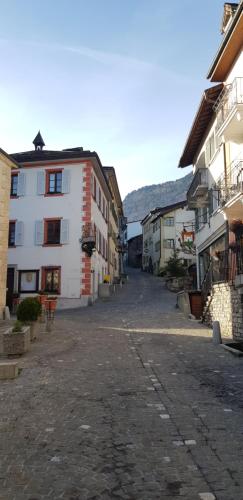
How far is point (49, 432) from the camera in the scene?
537 centimetres

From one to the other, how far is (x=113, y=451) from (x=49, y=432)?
1074mm

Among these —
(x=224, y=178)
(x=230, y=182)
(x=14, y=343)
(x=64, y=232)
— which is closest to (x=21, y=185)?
(x=64, y=232)

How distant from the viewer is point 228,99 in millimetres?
15859

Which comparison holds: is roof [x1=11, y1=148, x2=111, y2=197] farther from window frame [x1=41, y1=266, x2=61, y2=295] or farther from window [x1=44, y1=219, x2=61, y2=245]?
window frame [x1=41, y1=266, x2=61, y2=295]

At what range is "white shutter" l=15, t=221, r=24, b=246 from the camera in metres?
26.9

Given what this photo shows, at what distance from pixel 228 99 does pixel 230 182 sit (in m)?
3.18

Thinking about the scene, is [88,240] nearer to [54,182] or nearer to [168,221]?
[54,182]

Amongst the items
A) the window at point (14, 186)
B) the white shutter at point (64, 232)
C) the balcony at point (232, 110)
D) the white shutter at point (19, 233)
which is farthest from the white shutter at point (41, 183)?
the balcony at point (232, 110)

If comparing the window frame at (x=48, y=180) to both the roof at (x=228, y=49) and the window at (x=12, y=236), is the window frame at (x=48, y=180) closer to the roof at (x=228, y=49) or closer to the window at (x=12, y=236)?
the window at (x=12, y=236)

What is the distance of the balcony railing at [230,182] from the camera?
14617 mm

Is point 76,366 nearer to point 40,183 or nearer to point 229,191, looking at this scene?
point 229,191

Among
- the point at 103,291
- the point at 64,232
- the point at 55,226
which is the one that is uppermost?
the point at 55,226

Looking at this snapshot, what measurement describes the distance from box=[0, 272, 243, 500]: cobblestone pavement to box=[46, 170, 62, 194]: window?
16.5m

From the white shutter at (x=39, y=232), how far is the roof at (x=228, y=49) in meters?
14.2
